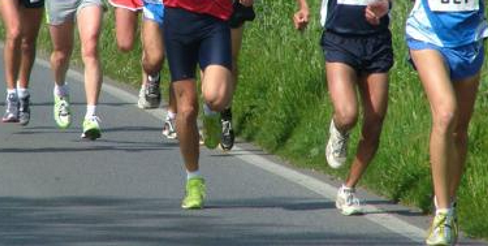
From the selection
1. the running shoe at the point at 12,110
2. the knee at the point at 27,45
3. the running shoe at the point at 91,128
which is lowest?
the running shoe at the point at 12,110

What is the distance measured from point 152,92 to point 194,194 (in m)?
4.39

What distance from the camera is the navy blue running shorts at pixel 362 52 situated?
10.0 meters

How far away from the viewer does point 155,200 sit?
1070 cm

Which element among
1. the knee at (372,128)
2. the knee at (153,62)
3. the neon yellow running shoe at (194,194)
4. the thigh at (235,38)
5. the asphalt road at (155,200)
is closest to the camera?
the asphalt road at (155,200)

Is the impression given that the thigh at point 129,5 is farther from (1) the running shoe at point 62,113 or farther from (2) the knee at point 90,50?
(1) the running shoe at point 62,113

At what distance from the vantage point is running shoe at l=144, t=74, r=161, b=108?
14.6m

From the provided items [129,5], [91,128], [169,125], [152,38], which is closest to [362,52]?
[152,38]

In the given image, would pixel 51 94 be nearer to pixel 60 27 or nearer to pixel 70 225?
pixel 60 27

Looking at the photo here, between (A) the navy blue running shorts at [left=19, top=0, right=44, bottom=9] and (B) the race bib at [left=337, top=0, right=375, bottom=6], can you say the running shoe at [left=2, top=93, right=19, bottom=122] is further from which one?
(B) the race bib at [left=337, top=0, right=375, bottom=6]

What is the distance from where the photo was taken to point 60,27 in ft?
45.0

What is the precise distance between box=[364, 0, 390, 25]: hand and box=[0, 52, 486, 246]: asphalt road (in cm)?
112

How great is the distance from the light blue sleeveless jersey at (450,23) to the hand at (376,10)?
780 mm

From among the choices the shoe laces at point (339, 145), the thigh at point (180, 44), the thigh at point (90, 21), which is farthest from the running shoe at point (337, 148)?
the thigh at point (90, 21)

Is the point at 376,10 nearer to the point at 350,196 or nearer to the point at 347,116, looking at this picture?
the point at 347,116
